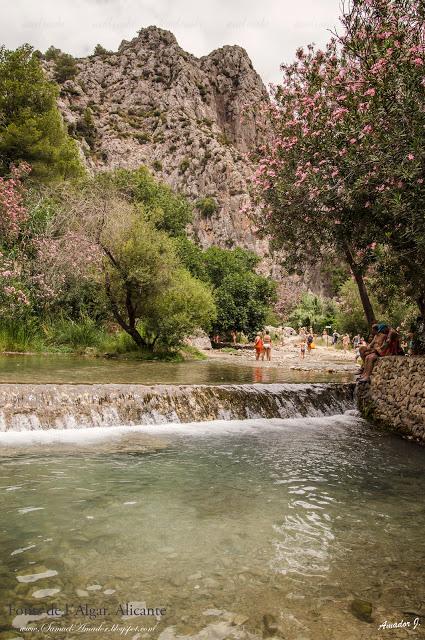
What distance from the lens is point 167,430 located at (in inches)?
429

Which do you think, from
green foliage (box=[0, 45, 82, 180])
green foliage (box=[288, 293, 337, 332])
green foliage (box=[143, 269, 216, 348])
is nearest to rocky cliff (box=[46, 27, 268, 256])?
green foliage (box=[288, 293, 337, 332])

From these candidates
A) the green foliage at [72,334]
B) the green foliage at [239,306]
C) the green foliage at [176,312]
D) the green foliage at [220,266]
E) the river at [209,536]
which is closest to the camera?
the river at [209,536]

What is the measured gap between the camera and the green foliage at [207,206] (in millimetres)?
86500

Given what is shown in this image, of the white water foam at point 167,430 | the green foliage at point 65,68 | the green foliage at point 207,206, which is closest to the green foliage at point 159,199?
the white water foam at point 167,430

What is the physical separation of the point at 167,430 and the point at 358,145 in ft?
24.2

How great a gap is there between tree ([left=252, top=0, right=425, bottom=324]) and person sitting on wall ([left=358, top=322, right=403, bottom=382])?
3.80ft

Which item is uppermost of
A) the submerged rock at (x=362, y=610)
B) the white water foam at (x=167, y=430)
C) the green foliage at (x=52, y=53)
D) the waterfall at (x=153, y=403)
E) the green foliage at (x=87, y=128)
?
the green foliage at (x=52, y=53)

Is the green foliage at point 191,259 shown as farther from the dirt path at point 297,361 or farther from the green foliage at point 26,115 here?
the green foliage at point 26,115

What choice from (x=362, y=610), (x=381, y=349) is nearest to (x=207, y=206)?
(x=381, y=349)

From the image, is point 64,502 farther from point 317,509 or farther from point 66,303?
point 66,303

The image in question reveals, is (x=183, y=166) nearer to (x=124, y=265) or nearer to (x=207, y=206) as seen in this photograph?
(x=207, y=206)

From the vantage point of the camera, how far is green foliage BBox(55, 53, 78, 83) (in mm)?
99500

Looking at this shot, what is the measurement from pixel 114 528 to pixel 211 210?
8489cm

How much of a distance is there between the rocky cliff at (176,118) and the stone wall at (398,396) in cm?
7285
